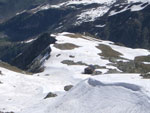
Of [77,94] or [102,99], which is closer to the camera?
[102,99]

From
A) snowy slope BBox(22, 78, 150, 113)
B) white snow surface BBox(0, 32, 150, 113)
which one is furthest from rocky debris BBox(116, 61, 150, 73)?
snowy slope BBox(22, 78, 150, 113)

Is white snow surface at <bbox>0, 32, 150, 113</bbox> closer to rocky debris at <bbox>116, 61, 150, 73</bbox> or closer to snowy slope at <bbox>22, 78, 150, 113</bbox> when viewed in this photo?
snowy slope at <bbox>22, 78, 150, 113</bbox>

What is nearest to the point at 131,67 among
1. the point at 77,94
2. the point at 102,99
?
the point at 77,94

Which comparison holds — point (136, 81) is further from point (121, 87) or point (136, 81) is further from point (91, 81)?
point (91, 81)

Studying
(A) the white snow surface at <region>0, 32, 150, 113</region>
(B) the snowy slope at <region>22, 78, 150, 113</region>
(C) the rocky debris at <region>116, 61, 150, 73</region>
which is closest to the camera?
(B) the snowy slope at <region>22, 78, 150, 113</region>

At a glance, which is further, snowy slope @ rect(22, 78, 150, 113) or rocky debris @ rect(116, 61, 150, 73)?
rocky debris @ rect(116, 61, 150, 73)

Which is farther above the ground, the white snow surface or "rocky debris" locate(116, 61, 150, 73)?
the white snow surface

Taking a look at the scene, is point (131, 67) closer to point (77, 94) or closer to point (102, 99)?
point (77, 94)

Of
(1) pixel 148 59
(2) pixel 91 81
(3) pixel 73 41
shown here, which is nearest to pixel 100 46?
(3) pixel 73 41

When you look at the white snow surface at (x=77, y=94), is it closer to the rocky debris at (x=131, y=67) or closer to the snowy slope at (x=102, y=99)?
the snowy slope at (x=102, y=99)

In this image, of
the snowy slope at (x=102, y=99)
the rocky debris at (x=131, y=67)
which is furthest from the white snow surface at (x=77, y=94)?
the rocky debris at (x=131, y=67)

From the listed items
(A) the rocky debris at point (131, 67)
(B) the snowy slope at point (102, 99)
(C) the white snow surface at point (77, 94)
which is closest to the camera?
(B) the snowy slope at point (102, 99)
